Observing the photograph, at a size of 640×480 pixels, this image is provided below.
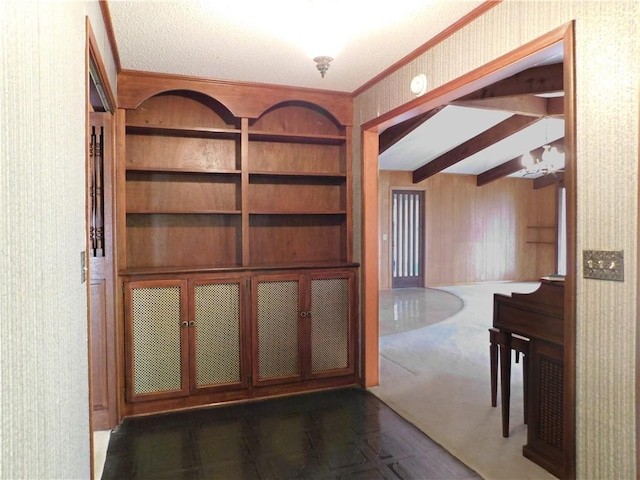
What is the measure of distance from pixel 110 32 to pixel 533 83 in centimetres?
311

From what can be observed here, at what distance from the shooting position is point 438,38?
241cm

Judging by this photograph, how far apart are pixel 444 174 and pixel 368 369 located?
6.51 m

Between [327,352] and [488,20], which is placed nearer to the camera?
[488,20]


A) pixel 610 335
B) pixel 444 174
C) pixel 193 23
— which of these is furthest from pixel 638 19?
pixel 444 174

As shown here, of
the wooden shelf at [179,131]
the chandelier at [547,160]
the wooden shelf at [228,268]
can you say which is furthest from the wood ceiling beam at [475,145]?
the wooden shelf at [179,131]

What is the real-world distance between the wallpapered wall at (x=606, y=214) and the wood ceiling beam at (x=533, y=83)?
5.85 feet

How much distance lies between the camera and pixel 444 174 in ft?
29.6

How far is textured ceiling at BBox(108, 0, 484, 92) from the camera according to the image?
207 cm

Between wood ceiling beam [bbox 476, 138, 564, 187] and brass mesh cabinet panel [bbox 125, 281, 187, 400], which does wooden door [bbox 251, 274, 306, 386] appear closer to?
brass mesh cabinet panel [bbox 125, 281, 187, 400]

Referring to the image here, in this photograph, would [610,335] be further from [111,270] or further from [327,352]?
[111,270]

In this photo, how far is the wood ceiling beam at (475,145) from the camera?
6.43m

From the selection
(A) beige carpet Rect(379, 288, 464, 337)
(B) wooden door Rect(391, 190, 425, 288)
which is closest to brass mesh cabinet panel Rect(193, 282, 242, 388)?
(A) beige carpet Rect(379, 288, 464, 337)

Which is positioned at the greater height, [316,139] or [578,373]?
[316,139]

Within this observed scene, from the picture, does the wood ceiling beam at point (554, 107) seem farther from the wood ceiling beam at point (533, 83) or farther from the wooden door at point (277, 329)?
the wooden door at point (277, 329)
